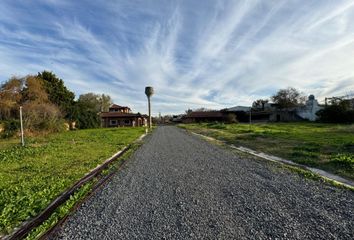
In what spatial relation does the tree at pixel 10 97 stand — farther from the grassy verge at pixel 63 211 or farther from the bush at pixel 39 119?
the grassy verge at pixel 63 211

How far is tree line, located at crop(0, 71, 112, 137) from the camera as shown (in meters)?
21.5

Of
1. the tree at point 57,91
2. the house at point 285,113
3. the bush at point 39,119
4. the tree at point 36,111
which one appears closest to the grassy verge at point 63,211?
the bush at point 39,119

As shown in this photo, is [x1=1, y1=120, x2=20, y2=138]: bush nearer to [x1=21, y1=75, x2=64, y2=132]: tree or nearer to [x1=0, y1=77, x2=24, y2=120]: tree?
[x1=21, y1=75, x2=64, y2=132]: tree

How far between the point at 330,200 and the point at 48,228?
4898mm

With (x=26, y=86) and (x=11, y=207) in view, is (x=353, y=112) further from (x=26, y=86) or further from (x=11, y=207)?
(x=26, y=86)

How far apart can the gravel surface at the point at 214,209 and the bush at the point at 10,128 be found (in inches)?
733

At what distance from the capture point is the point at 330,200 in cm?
423

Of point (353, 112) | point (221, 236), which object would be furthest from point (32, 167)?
point (353, 112)


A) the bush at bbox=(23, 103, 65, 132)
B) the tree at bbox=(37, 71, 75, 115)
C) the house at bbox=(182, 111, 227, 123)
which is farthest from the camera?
the house at bbox=(182, 111, 227, 123)

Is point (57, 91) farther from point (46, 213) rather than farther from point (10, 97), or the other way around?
point (46, 213)

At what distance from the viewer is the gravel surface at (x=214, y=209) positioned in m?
3.07

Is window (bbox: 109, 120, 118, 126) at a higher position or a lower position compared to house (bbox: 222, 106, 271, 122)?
lower

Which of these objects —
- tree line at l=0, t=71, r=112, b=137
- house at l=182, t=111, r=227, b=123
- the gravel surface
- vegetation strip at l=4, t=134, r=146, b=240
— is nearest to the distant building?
house at l=182, t=111, r=227, b=123

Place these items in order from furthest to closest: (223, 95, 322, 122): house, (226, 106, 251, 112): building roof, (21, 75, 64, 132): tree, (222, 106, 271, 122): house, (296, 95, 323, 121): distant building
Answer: (226, 106, 251, 112): building roof < (222, 106, 271, 122): house < (223, 95, 322, 122): house < (296, 95, 323, 121): distant building < (21, 75, 64, 132): tree
